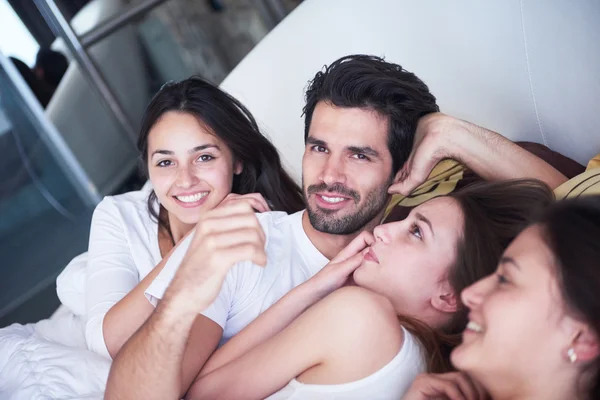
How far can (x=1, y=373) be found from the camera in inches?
53.1

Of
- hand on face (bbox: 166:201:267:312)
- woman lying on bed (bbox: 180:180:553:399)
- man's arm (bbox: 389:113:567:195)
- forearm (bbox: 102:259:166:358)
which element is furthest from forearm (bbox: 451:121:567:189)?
forearm (bbox: 102:259:166:358)

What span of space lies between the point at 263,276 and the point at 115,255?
1.46 ft

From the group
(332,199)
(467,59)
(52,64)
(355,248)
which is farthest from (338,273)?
(52,64)

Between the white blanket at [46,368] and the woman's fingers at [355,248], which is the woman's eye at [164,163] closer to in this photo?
the white blanket at [46,368]

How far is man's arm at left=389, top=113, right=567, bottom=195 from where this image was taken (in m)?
1.33

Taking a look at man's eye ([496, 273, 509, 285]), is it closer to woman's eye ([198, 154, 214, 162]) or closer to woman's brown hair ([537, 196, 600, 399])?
woman's brown hair ([537, 196, 600, 399])

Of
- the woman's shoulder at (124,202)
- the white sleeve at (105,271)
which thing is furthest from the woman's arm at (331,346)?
the woman's shoulder at (124,202)

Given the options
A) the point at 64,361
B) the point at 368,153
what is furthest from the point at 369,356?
the point at 64,361

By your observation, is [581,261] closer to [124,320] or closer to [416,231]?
[416,231]

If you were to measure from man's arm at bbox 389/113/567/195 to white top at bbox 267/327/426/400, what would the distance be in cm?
54

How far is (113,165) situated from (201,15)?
0.91 m

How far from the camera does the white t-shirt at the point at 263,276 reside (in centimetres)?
125

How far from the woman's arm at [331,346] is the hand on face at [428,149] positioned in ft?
1.72

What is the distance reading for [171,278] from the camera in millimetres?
1181
